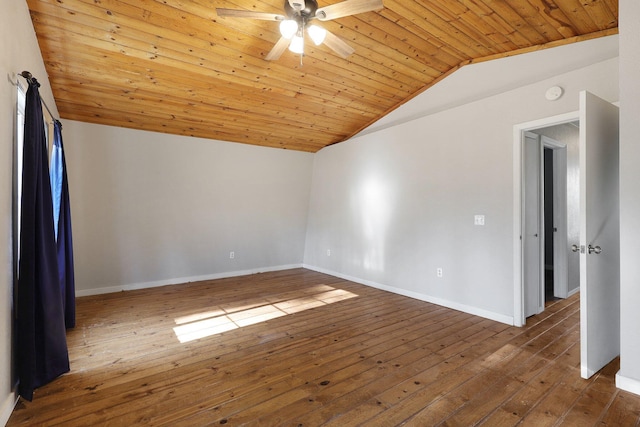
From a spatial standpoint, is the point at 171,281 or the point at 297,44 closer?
the point at 297,44

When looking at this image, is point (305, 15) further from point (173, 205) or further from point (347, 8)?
point (173, 205)

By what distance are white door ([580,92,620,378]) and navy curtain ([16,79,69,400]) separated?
3.65 metres

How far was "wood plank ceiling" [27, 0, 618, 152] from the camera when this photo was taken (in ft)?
9.09

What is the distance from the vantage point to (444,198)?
4.05m

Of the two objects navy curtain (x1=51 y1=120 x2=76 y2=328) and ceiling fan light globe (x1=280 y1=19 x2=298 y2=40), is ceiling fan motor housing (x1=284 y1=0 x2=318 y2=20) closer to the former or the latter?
ceiling fan light globe (x1=280 y1=19 x2=298 y2=40)

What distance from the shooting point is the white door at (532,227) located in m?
3.60

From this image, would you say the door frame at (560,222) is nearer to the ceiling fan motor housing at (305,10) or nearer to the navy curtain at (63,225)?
the ceiling fan motor housing at (305,10)

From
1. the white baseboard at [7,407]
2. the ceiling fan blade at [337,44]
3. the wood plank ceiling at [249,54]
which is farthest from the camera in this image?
the wood plank ceiling at [249,54]

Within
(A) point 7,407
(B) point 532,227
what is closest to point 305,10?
(A) point 7,407

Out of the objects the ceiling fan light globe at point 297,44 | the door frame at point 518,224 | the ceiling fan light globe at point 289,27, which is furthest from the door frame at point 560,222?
the ceiling fan light globe at point 289,27

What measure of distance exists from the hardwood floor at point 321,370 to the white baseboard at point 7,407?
5 centimetres

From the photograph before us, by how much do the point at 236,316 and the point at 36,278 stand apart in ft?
6.31

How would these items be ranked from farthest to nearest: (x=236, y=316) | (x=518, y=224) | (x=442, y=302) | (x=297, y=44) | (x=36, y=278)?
(x=442, y=302) → (x=236, y=316) → (x=518, y=224) → (x=297, y=44) → (x=36, y=278)

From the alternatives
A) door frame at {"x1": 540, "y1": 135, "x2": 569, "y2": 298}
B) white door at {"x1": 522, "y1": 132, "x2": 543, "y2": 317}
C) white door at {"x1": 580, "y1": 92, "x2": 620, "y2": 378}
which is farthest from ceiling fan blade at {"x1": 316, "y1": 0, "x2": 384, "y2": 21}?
door frame at {"x1": 540, "y1": 135, "x2": 569, "y2": 298}
